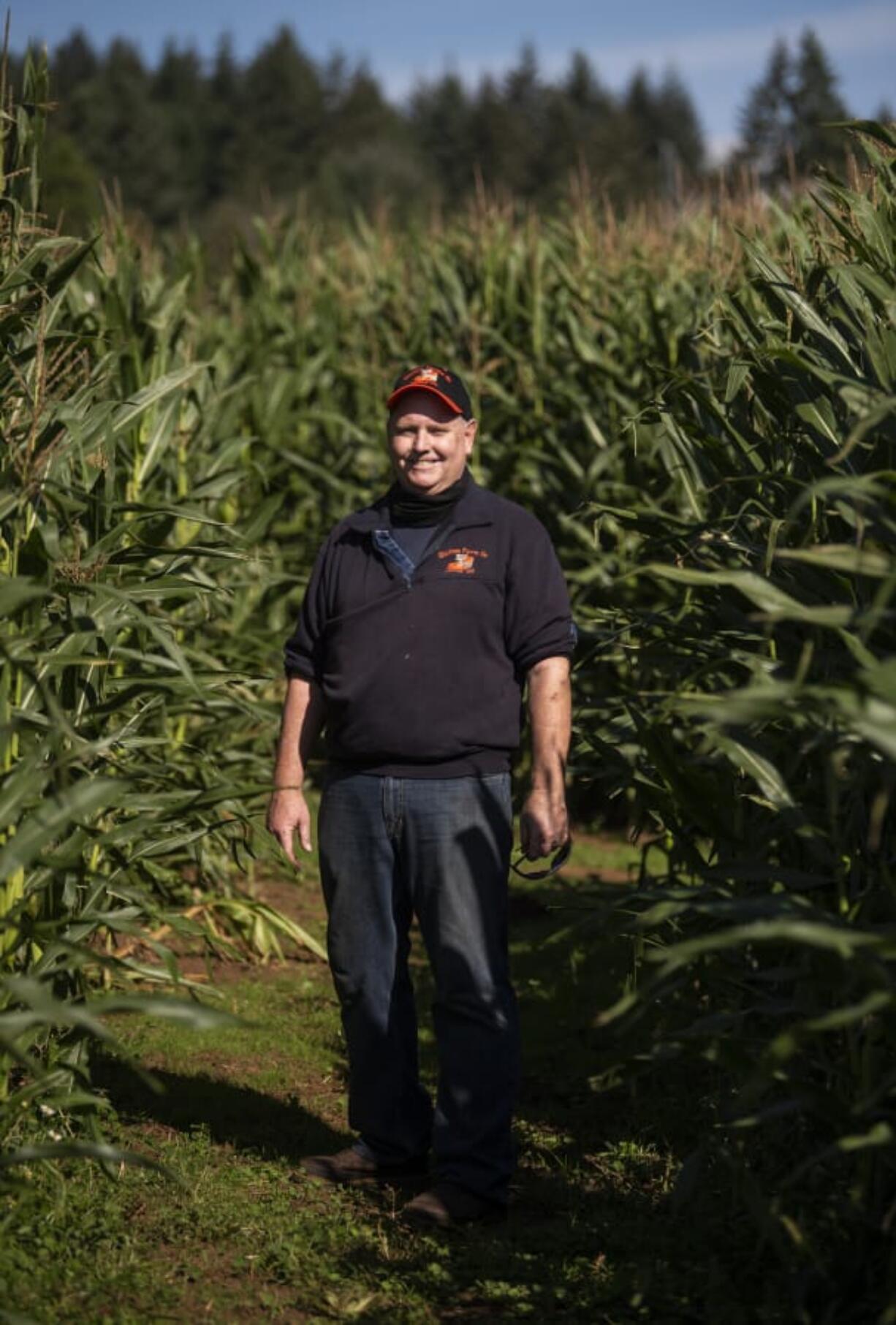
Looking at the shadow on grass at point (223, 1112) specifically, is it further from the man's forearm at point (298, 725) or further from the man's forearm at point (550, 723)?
the man's forearm at point (550, 723)

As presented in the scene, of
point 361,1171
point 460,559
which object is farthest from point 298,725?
point 361,1171

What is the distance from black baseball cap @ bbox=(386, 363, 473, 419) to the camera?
442 centimetres

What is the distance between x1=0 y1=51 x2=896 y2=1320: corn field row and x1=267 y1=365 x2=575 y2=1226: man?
296mm

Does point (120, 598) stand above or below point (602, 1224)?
above

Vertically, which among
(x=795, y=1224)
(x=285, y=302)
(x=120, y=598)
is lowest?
(x=795, y=1224)

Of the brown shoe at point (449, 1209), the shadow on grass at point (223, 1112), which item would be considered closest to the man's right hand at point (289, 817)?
the shadow on grass at point (223, 1112)

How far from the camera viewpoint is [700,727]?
3.34 meters

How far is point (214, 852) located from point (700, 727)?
430 cm

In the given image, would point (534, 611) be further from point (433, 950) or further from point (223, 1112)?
point (223, 1112)

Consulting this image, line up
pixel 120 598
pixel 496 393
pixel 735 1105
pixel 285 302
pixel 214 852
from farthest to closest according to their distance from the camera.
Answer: pixel 285 302, pixel 496 393, pixel 214 852, pixel 120 598, pixel 735 1105

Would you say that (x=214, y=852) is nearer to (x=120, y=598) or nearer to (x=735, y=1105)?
(x=120, y=598)

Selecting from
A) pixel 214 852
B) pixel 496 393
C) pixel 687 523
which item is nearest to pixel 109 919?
pixel 687 523

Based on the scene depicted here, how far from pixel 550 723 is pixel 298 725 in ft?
2.49

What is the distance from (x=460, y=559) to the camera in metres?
4.36
